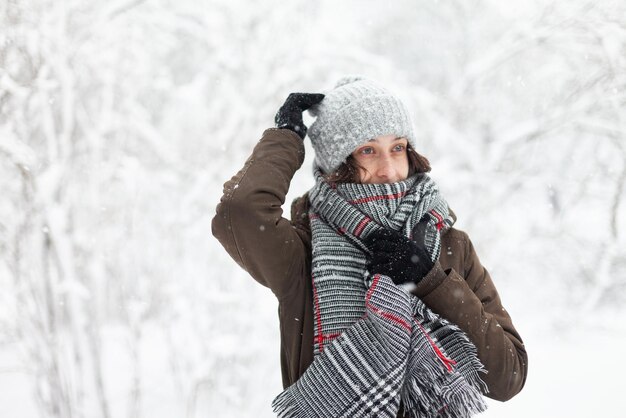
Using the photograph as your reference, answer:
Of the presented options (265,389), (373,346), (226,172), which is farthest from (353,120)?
(265,389)

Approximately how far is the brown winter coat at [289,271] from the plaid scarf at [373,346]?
47 mm

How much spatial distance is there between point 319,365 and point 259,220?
1.29 feet

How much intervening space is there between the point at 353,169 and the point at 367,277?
33 centimetres

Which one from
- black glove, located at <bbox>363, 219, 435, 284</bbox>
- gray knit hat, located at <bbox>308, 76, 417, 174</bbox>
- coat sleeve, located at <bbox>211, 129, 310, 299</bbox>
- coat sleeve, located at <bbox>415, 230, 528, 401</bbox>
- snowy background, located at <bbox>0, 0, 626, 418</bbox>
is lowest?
coat sleeve, located at <bbox>415, 230, 528, 401</bbox>

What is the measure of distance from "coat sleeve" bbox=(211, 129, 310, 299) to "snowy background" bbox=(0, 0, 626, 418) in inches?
100

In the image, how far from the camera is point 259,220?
122 centimetres

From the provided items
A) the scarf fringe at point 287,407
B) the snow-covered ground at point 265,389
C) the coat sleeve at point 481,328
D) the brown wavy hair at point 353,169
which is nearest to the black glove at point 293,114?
the brown wavy hair at point 353,169

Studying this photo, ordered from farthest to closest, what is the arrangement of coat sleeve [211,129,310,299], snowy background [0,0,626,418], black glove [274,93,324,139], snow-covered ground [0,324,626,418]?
snow-covered ground [0,324,626,418] → snowy background [0,0,626,418] → black glove [274,93,324,139] → coat sleeve [211,129,310,299]

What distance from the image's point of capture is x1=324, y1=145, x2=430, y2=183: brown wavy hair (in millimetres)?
1500

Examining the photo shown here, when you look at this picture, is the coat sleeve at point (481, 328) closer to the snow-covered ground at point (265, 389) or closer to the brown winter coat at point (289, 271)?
the brown winter coat at point (289, 271)

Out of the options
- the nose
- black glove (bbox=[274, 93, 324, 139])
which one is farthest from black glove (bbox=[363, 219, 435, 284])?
black glove (bbox=[274, 93, 324, 139])

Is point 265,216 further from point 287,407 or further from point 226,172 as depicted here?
point 226,172

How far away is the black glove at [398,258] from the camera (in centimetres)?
127

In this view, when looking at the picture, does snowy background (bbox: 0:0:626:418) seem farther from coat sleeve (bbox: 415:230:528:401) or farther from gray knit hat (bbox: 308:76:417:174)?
coat sleeve (bbox: 415:230:528:401)
